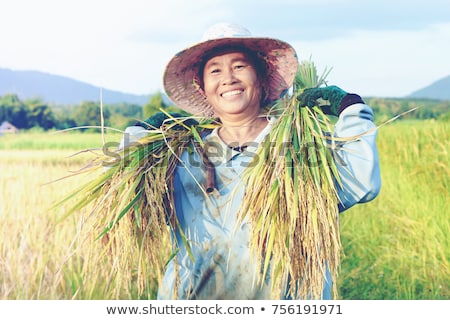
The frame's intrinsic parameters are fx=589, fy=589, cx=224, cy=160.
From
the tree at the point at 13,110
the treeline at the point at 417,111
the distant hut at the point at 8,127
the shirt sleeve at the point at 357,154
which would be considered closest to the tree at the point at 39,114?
the tree at the point at 13,110

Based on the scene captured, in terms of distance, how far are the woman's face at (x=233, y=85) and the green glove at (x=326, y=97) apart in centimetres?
19

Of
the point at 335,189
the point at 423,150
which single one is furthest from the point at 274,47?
the point at 423,150

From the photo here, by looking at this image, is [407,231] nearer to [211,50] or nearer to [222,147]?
[222,147]

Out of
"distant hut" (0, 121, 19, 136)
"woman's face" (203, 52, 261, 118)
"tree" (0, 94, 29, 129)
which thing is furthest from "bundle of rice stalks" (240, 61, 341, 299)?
"tree" (0, 94, 29, 129)

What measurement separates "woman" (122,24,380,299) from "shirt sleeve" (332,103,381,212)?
5 centimetres

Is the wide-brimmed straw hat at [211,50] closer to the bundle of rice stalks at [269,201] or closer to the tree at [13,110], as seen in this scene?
the bundle of rice stalks at [269,201]

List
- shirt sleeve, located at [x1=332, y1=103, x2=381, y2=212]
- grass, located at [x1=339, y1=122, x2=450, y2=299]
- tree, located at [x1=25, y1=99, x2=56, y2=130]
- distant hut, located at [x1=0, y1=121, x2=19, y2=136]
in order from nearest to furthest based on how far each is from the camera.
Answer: shirt sleeve, located at [x1=332, y1=103, x2=381, y2=212] < grass, located at [x1=339, y1=122, x2=450, y2=299] < distant hut, located at [x1=0, y1=121, x2=19, y2=136] < tree, located at [x1=25, y1=99, x2=56, y2=130]

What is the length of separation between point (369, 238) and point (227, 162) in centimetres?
247

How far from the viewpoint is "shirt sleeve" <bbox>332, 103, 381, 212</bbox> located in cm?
197

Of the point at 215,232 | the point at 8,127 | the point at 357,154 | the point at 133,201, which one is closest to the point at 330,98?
the point at 357,154

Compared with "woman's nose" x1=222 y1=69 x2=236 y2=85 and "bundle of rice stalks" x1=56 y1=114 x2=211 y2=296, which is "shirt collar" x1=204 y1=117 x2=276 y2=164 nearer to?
"bundle of rice stalks" x1=56 y1=114 x2=211 y2=296

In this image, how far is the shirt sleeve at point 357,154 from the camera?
1.97 metres

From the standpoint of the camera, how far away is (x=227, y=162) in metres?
2.21
